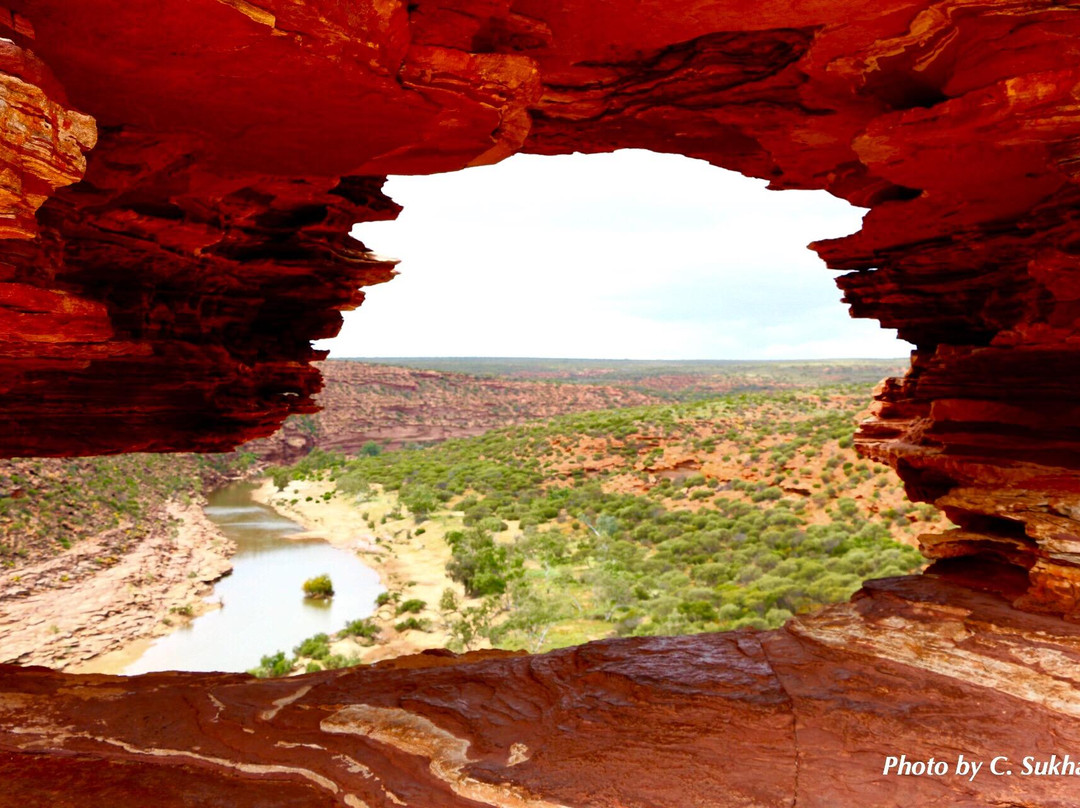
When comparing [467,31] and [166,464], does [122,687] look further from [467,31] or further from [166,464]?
[166,464]

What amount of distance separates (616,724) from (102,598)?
957 inches

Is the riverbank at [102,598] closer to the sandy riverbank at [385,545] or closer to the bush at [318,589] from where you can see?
the bush at [318,589]

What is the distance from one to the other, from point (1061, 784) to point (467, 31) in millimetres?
7504

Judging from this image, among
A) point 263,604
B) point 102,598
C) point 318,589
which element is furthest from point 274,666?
point 318,589

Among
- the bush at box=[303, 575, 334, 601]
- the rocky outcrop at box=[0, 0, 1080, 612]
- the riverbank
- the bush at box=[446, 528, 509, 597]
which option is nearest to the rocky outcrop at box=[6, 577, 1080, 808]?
the rocky outcrop at box=[0, 0, 1080, 612]

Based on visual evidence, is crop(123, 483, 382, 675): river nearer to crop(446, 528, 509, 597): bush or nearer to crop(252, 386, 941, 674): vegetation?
crop(252, 386, 941, 674): vegetation

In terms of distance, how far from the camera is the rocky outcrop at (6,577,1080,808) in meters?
5.30

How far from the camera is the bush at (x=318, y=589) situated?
29.1m

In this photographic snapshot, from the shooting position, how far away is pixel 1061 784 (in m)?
5.11

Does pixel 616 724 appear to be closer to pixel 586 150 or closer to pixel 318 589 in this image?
pixel 586 150

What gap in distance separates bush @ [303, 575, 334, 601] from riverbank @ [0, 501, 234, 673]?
12.7 ft

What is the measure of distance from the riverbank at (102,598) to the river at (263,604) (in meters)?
0.77

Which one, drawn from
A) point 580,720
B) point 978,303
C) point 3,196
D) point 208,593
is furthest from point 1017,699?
point 208,593

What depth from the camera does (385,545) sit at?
35531 millimetres
